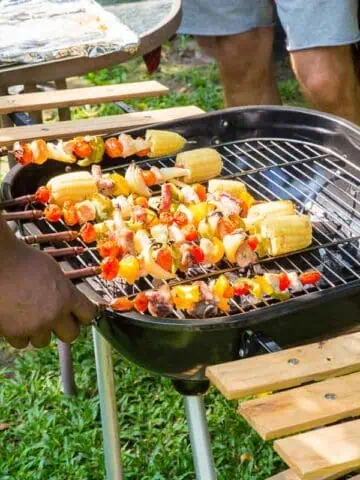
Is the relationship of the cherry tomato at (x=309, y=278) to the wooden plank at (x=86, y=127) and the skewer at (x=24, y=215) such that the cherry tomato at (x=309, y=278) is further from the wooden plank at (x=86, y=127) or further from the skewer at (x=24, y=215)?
the wooden plank at (x=86, y=127)

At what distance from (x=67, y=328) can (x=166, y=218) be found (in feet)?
1.26

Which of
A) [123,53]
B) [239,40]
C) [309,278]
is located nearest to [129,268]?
[309,278]

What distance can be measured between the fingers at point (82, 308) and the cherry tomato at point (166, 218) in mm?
333

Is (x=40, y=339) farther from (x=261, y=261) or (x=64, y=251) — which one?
(x=261, y=261)

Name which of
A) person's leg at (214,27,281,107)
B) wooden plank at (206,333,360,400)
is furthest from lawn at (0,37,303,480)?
wooden plank at (206,333,360,400)

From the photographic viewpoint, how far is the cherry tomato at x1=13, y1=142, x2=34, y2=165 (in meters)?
2.12

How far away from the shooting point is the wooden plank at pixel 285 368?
1.46m

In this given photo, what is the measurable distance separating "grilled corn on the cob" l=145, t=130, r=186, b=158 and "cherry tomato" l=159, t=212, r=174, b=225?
291 millimetres

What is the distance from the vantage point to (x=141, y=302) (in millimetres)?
1671

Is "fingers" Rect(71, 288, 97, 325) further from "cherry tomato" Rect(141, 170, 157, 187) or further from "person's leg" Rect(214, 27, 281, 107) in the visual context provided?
"person's leg" Rect(214, 27, 281, 107)

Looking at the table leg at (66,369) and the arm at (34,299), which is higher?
the arm at (34,299)

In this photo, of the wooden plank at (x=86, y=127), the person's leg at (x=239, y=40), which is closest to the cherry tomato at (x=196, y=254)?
the wooden plank at (x=86, y=127)

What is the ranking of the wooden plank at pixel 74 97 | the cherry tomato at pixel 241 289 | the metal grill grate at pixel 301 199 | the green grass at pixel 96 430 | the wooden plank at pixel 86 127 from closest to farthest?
the cherry tomato at pixel 241 289
the metal grill grate at pixel 301 199
the wooden plank at pixel 86 127
the wooden plank at pixel 74 97
the green grass at pixel 96 430

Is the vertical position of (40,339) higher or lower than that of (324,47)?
higher
